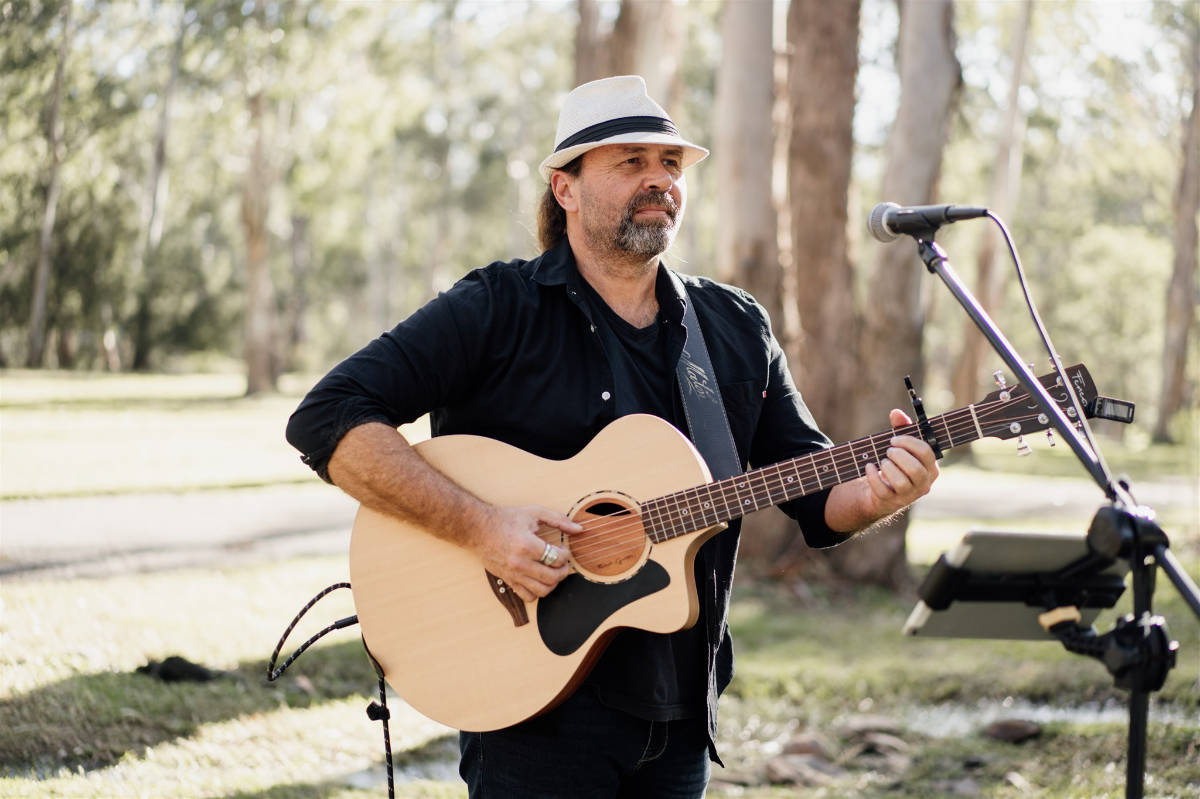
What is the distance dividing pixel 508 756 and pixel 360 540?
0.73 meters

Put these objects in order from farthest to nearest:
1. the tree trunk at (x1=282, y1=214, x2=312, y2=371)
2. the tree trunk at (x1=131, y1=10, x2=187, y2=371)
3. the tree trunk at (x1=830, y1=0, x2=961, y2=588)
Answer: the tree trunk at (x1=282, y1=214, x2=312, y2=371), the tree trunk at (x1=830, y1=0, x2=961, y2=588), the tree trunk at (x1=131, y1=10, x2=187, y2=371)

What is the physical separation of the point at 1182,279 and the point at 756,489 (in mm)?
28889

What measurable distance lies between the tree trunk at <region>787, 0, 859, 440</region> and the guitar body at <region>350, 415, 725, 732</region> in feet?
25.8

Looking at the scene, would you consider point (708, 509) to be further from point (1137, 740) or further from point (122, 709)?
point (122, 709)

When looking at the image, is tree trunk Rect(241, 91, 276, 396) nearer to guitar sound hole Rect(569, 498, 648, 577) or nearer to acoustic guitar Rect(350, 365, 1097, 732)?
acoustic guitar Rect(350, 365, 1097, 732)

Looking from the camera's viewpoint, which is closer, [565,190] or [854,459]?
[854,459]

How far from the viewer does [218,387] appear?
531 inches

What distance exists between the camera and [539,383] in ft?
10.3

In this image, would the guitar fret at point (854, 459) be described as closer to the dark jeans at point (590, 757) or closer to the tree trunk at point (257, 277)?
the dark jeans at point (590, 757)

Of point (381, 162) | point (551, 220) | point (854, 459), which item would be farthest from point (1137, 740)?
point (381, 162)

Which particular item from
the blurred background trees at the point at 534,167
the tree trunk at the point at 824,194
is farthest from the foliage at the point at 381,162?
the tree trunk at the point at 824,194

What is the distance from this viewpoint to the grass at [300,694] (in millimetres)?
4953

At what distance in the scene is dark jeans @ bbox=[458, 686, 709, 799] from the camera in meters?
2.89

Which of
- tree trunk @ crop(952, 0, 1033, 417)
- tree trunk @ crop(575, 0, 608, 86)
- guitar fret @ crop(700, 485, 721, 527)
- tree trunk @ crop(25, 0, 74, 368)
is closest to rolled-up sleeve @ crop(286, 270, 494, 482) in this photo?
guitar fret @ crop(700, 485, 721, 527)
